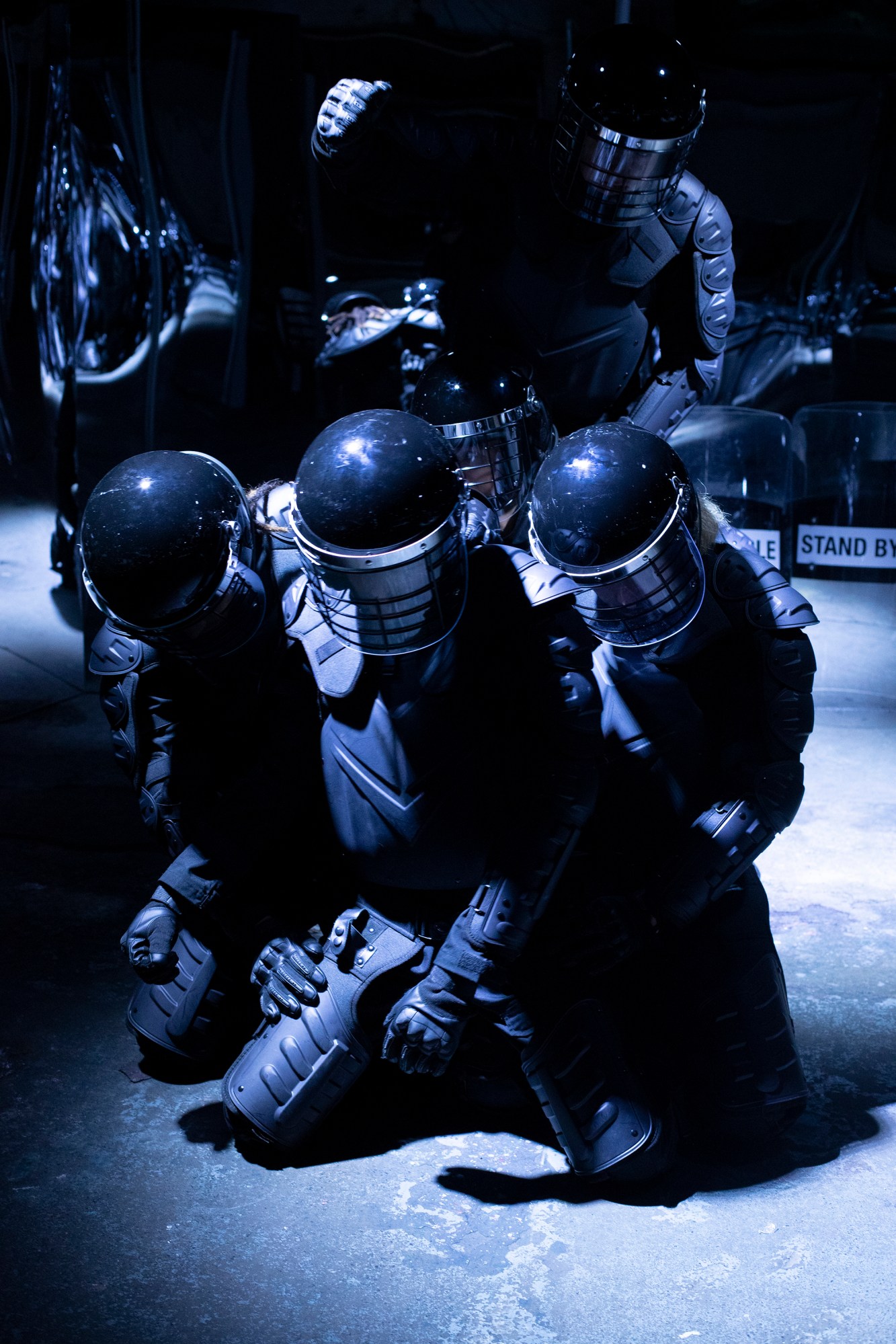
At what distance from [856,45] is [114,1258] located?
5048mm

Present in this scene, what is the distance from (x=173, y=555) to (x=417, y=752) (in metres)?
0.51

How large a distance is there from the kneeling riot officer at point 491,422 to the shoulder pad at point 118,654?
2.24 ft

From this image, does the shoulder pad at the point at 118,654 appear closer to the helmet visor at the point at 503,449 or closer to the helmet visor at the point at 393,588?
the helmet visor at the point at 393,588

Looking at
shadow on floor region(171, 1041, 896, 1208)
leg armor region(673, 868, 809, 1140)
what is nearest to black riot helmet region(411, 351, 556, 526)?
leg armor region(673, 868, 809, 1140)

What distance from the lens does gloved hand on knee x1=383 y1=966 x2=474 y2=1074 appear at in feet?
6.49

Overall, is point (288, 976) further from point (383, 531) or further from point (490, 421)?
point (490, 421)

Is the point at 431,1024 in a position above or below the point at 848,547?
above

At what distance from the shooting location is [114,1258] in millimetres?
1927

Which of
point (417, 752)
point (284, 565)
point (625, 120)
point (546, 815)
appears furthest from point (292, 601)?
point (625, 120)

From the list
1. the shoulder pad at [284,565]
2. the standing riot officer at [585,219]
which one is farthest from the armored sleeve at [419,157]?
the shoulder pad at [284,565]

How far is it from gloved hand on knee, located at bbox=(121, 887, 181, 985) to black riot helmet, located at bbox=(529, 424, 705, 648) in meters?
0.88

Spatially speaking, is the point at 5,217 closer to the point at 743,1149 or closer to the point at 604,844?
the point at 604,844

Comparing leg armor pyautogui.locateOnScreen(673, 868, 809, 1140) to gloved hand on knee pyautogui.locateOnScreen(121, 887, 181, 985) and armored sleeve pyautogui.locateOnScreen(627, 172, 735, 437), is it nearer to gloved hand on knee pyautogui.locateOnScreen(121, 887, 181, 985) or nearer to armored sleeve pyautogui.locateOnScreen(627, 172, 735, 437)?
gloved hand on knee pyautogui.locateOnScreen(121, 887, 181, 985)

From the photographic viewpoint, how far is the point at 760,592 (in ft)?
7.34
